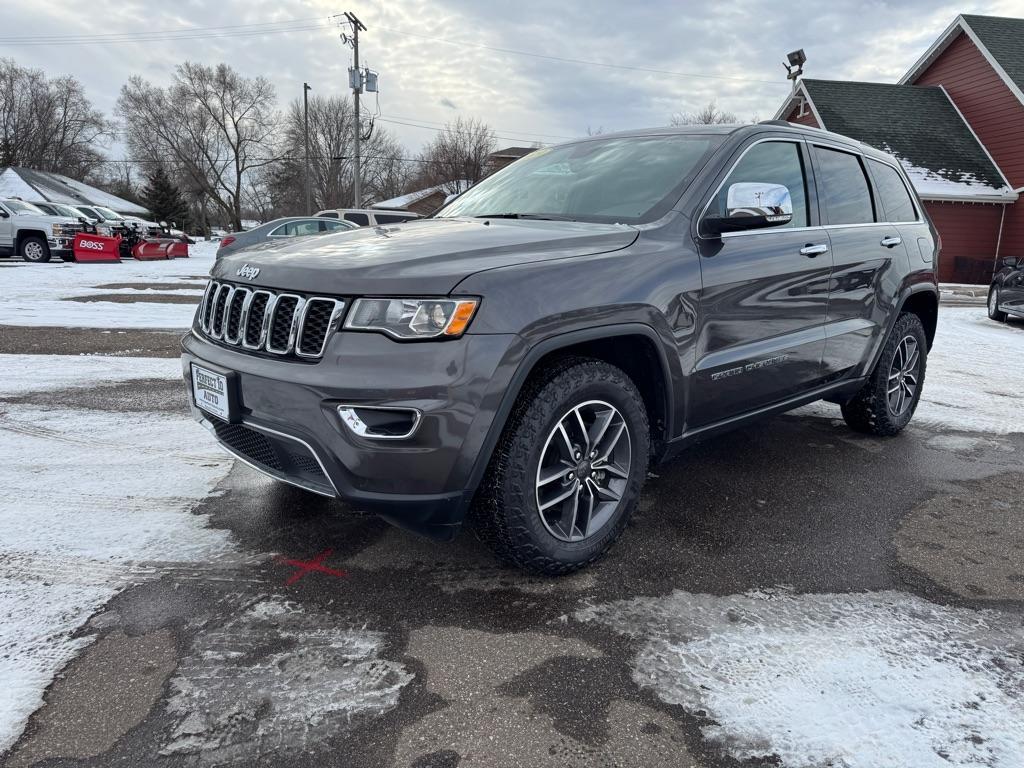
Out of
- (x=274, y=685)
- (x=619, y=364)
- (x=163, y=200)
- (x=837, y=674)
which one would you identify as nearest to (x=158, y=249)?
(x=619, y=364)

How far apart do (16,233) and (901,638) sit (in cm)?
2264

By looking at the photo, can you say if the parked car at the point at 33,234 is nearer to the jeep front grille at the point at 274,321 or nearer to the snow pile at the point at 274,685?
the jeep front grille at the point at 274,321

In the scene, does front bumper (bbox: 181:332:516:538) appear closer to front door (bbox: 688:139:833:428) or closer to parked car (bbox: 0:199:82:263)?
front door (bbox: 688:139:833:428)

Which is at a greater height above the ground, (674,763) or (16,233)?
(16,233)

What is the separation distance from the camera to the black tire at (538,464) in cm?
235

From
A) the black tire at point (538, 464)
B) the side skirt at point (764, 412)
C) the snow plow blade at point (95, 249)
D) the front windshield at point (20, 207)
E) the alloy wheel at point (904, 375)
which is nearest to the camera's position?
the black tire at point (538, 464)

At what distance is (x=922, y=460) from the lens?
4238mm

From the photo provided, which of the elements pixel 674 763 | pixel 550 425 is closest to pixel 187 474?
pixel 550 425

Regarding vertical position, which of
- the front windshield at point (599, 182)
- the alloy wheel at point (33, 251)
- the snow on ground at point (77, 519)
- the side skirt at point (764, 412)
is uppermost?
the front windshield at point (599, 182)

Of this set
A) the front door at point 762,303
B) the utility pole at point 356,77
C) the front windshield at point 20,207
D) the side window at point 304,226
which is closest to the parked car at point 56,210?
the front windshield at point 20,207

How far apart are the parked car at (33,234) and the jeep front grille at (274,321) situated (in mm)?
20217

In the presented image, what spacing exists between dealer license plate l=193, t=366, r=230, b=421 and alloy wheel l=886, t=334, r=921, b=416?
393cm

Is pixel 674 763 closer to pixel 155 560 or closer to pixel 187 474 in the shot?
pixel 155 560

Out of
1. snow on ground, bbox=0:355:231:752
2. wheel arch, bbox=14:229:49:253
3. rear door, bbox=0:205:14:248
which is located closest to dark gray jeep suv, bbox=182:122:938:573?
snow on ground, bbox=0:355:231:752
